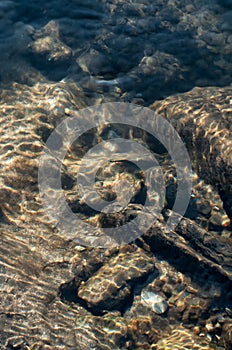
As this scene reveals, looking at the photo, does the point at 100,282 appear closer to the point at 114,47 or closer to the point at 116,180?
the point at 116,180

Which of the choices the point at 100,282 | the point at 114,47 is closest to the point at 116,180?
the point at 100,282

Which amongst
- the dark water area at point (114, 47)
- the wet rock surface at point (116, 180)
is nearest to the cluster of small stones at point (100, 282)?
the wet rock surface at point (116, 180)

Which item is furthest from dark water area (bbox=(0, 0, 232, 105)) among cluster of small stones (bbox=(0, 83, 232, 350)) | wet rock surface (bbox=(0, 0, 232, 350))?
cluster of small stones (bbox=(0, 83, 232, 350))

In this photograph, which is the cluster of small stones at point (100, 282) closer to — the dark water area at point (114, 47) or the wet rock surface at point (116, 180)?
the wet rock surface at point (116, 180)

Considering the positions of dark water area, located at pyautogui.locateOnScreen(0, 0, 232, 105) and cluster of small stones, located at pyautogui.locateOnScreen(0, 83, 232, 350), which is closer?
cluster of small stones, located at pyautogui.locateOnScreen(0, 83, 232, 350)

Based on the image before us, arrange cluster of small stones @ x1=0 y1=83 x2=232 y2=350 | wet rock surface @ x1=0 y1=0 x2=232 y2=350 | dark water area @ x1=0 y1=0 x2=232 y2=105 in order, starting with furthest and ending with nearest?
dark water area @ x1=0 y1=0 x2=232 y2=105
wet rock surface @ x1=0 y1=0 x2=232 y2=350
cluster of small stones @ x1=0 y1=83 x2=232 y2=350

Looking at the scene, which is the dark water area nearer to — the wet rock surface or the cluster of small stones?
the wet rock surface
